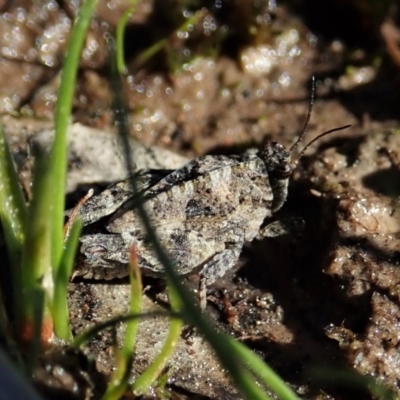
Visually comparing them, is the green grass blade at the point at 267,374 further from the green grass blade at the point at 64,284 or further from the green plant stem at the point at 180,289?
the green grass blade at the point at 64,284

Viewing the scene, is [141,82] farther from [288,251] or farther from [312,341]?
[312,341]

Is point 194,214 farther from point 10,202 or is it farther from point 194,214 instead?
point 10,202

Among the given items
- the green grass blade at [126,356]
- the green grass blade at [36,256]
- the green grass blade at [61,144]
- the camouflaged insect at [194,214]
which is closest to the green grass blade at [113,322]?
the green grass blade at [126,356]

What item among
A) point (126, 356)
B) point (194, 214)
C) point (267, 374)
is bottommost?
point (267, 374)

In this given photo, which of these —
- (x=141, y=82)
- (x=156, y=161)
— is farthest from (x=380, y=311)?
(x=141, y=82)

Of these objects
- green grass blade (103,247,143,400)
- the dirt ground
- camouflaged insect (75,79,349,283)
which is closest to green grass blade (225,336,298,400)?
green grass blade (103,247,143,400)

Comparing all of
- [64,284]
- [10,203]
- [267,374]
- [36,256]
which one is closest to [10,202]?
[10,203]
